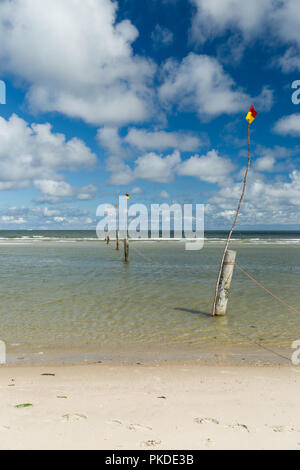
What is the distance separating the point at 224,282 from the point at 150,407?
20.9ft

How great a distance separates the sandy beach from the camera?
377 cm

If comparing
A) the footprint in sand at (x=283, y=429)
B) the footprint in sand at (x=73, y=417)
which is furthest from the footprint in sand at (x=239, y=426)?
the footprint in sand at (x=73, y=417)

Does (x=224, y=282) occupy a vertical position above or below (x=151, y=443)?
above

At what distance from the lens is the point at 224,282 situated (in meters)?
10.4

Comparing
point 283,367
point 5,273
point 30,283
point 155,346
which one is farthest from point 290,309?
point 5,273

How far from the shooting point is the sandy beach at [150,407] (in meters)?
3.77

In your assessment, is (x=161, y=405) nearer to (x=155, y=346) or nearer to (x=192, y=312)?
(x=155, y=346)

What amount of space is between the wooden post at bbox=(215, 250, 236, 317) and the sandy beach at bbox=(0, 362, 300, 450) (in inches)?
154

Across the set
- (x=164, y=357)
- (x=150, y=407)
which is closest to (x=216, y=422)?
(x=150, y=407)

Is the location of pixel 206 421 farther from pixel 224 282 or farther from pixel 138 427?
pixel 224 282

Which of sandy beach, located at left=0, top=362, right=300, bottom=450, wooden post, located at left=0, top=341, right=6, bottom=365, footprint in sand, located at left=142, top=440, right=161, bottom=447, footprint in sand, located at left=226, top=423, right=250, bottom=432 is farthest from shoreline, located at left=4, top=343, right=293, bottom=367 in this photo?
footprint in sand, located at left=142, top=440, right=161, bottom=447

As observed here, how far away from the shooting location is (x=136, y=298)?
13078 millimetres

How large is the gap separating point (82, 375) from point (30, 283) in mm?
10928

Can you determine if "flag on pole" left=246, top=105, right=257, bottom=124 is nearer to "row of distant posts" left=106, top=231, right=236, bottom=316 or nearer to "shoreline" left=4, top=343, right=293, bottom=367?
"row of distant posts" left=106, top=231, right=236, bottom=316
